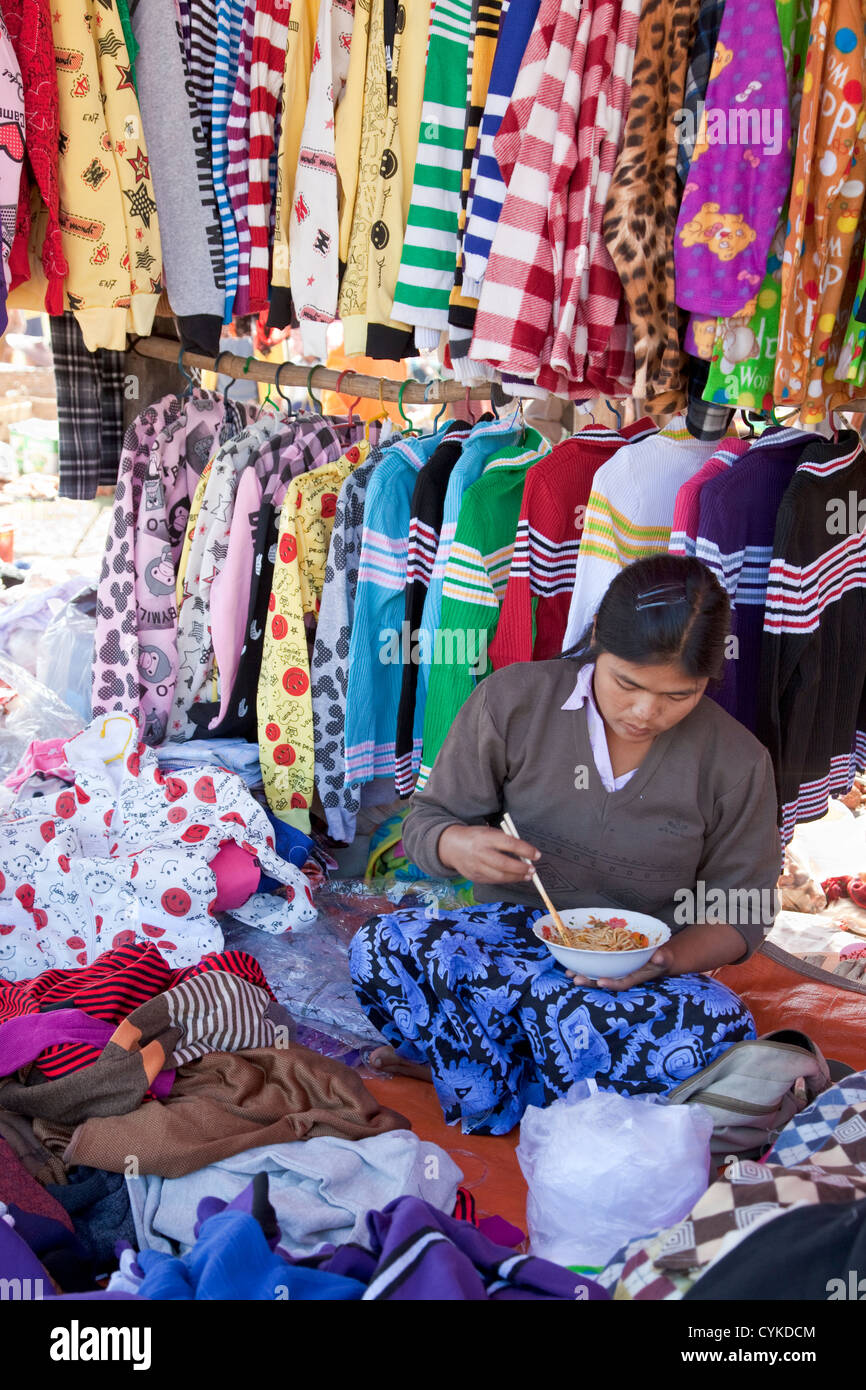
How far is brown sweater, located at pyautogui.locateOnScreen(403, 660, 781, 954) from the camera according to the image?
2.31 meters

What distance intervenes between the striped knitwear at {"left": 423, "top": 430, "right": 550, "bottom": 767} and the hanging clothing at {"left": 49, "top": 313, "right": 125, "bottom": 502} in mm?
1563

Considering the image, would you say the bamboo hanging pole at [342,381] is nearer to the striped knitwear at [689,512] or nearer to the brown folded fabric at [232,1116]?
the striped knitwear at [689,512]

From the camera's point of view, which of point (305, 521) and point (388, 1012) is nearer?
point (388, 1012)

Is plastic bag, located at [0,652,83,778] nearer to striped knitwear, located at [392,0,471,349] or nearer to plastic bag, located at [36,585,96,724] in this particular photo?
plastic bag, located at [36,585,96,724]

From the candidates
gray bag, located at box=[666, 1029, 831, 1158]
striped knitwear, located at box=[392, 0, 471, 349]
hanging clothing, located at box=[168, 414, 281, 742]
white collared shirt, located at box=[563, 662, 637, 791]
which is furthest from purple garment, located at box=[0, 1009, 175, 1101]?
striped knitwear, located at box=[392, 0, 471, 349]

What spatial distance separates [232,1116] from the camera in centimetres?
190

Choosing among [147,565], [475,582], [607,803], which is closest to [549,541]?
[475,582]

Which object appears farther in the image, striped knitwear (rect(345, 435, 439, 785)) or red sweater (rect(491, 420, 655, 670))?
striped knitwear (rect(345, 435, 439, 785))

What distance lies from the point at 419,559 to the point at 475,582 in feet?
0.67

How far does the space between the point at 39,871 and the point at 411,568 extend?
3.84ft

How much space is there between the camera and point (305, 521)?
3.23 metres

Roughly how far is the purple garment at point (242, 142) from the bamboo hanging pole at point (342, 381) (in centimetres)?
29

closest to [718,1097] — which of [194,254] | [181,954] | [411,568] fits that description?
[181,954]
